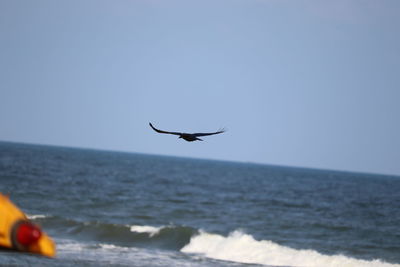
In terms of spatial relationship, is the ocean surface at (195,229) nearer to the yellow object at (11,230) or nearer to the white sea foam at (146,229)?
the white sea foam at (146,229)

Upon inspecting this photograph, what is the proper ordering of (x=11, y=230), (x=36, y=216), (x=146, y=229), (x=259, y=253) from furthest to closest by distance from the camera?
1. (x=36, y=216)
2. (x=146, y=229)
3. (x=259, y=253)
4. (x=11, y=230)

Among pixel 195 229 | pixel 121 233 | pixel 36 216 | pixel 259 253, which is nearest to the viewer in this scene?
pixel 259 253

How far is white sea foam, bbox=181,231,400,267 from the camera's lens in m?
23.7

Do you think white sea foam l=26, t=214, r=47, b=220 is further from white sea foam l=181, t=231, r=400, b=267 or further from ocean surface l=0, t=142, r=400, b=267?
white sea foam l=181, t=231, r=400, b=267

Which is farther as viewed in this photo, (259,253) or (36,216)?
(36,216)

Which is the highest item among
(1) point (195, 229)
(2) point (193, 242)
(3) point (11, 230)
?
(3) point (11, 230)

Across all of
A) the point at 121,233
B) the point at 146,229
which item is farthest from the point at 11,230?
the point at 146,229

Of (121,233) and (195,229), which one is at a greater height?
(195,229)

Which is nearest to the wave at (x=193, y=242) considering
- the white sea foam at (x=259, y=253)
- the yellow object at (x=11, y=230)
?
the white sea foam at (x=259, y=253)

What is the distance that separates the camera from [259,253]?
2491 cm

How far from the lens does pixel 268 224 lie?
35.0 meters

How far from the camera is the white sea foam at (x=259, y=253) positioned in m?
23.7

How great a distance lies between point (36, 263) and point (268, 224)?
67.4ft

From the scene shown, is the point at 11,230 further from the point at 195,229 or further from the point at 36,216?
the point at 36,216
